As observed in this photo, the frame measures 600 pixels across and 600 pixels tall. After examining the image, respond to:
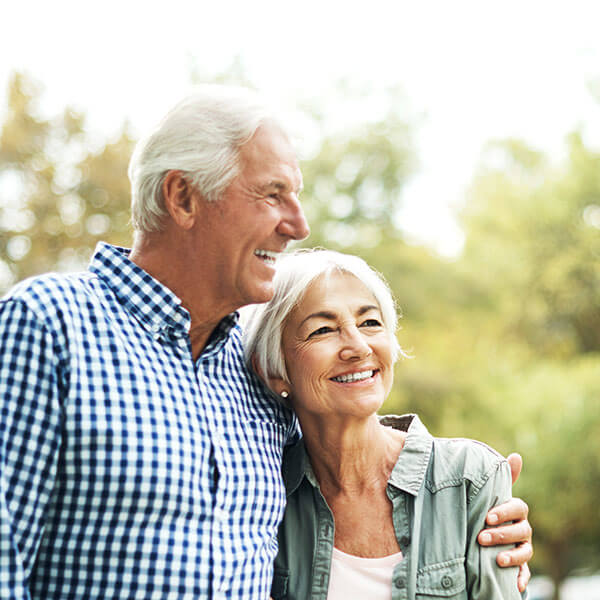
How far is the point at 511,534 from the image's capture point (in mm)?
2008

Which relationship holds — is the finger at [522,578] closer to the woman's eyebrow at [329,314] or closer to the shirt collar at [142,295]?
the woman's eyebrow at [329,314]

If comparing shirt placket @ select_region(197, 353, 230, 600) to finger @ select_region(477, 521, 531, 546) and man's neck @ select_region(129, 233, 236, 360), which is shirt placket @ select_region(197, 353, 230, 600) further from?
finger @ select_region(477, 521, 531, 546)

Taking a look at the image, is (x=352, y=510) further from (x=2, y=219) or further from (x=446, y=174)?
(x=446, y=174)

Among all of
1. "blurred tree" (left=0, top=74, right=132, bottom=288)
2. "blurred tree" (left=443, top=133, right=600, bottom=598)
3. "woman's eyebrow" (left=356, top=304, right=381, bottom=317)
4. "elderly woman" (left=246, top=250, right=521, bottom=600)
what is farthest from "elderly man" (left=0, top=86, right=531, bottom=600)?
"blurred tree" (left=443, top=133, right=600, bottom=598)

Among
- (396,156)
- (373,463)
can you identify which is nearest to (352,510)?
(373,463)

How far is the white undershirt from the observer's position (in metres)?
2.06

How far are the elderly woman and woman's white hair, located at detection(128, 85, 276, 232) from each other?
495 millimetres

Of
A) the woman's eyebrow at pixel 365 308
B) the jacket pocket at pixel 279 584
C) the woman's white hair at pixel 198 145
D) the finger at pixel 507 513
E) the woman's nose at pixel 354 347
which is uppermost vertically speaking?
the woman's white hair at pixel 198 145

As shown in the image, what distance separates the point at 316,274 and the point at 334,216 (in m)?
13.3

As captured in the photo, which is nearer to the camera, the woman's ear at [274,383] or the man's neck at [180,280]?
the man's neck at [180,280]

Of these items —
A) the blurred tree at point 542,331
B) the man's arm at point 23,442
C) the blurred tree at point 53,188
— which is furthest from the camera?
the blurred tree at point 542,331

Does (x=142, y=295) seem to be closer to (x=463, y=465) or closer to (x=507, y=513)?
(x=463, y=465)

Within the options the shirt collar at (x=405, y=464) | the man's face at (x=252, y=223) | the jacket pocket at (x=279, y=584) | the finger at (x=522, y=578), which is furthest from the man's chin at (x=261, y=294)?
the finger at (x=522, y=578)

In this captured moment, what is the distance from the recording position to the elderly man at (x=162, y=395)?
5.06 feet
